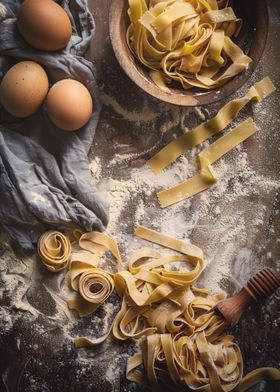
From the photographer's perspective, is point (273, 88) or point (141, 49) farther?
point (273, 88)

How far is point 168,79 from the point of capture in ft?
6.39

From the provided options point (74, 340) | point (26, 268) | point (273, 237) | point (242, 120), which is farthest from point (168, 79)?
point (74, 340)

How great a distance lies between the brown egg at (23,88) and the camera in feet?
5.77

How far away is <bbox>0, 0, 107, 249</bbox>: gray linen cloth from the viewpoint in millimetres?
1846

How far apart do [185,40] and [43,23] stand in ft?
1.58

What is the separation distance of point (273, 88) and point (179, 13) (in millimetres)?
441

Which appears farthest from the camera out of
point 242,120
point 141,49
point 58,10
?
point 242,120

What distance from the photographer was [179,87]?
196 centimetres

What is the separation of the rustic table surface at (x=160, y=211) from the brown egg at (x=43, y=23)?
0.20m

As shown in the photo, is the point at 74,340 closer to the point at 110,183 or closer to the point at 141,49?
the point at 110,183

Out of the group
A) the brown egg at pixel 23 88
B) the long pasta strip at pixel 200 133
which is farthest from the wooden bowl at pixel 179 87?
the brown egg at pixel 23 88

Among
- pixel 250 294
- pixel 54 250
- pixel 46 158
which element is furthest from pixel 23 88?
pixel 250 294

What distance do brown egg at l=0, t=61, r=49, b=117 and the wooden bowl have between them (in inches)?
10.3

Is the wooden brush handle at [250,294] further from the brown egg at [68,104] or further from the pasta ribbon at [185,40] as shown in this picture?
the brown egg at [68,104]
